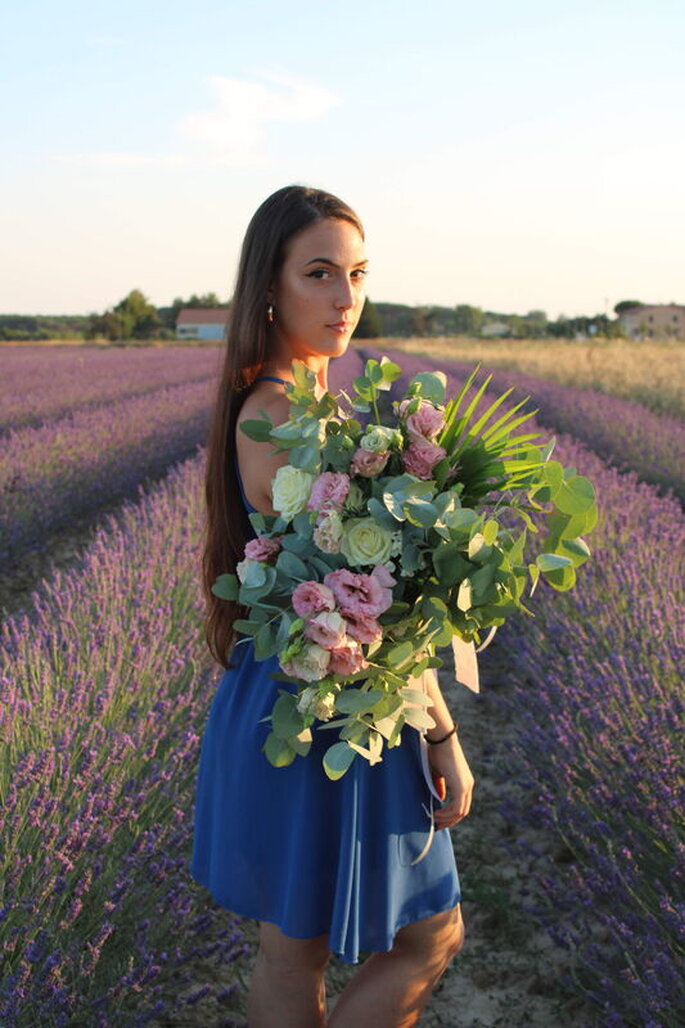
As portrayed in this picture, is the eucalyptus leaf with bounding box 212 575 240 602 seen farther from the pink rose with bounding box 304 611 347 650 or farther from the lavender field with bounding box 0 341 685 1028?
the lavender field with bounding box 0 341 685 1028

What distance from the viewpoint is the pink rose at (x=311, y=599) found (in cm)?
130

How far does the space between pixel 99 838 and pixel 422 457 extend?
1155mm

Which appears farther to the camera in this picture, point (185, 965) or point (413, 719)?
point (185, 965)

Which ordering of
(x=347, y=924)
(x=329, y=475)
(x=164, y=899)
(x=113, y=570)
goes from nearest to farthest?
(x=329, y=475) < (x=347, y=924) < (x=164, y=899) < (x=113, y=570)

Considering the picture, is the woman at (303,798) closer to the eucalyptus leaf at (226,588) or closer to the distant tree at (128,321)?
the eucalyptus leaf at (226,588)

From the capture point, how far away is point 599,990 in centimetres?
223

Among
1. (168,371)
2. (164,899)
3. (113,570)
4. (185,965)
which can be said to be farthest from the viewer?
(168,371)

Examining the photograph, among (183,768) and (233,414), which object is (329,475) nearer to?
(233,414)

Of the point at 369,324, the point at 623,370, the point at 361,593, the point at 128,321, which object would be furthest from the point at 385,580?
the point at 369,324

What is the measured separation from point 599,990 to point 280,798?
3.74 feet

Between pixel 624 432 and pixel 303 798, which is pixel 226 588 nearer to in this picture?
pixel 303 798

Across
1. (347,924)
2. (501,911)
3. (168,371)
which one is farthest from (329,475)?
(168,371)

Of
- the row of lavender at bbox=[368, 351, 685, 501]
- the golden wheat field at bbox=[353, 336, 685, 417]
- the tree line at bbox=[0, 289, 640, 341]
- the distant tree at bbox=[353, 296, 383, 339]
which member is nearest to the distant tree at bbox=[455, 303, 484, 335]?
the tree line at bbox=[0, 289, 640, 341]

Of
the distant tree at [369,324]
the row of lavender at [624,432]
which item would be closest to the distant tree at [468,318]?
the distant tree at [369,324]
